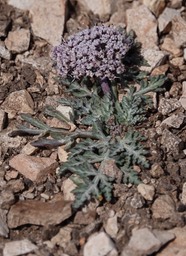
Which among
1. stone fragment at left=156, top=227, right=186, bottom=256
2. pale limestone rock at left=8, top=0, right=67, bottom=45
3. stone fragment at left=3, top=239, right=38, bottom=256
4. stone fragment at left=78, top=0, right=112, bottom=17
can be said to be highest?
stone fragment at left=78, top=0, right=112, bottom=17

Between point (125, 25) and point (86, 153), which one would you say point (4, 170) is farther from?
point (125, 25)

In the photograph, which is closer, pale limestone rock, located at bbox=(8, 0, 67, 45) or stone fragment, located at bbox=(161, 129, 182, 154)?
stone fragment, located at bbox=(161, 129, 182, 154)

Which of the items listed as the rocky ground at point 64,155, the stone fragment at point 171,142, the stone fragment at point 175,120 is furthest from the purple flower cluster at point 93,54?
the stone fragment at point 171,142

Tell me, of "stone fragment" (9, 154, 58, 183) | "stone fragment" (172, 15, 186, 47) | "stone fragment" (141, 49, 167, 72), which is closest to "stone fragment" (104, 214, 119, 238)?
"stone fragment" (9, 154, 58, 183)

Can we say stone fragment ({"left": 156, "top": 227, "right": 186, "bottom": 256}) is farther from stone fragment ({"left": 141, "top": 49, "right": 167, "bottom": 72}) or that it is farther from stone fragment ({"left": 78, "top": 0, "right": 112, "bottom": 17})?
stone fragment ({"left": 78, "top": 0, "right": 112, "bottom": 17})

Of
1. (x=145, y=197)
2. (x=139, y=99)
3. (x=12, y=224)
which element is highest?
(x=139, y=99)

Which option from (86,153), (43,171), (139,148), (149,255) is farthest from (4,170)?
(149,255)

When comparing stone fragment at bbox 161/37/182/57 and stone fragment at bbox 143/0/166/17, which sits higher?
stone fragment at bbox 143/0/166/17

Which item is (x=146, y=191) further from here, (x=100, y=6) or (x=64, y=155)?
(x=100, y=6)
